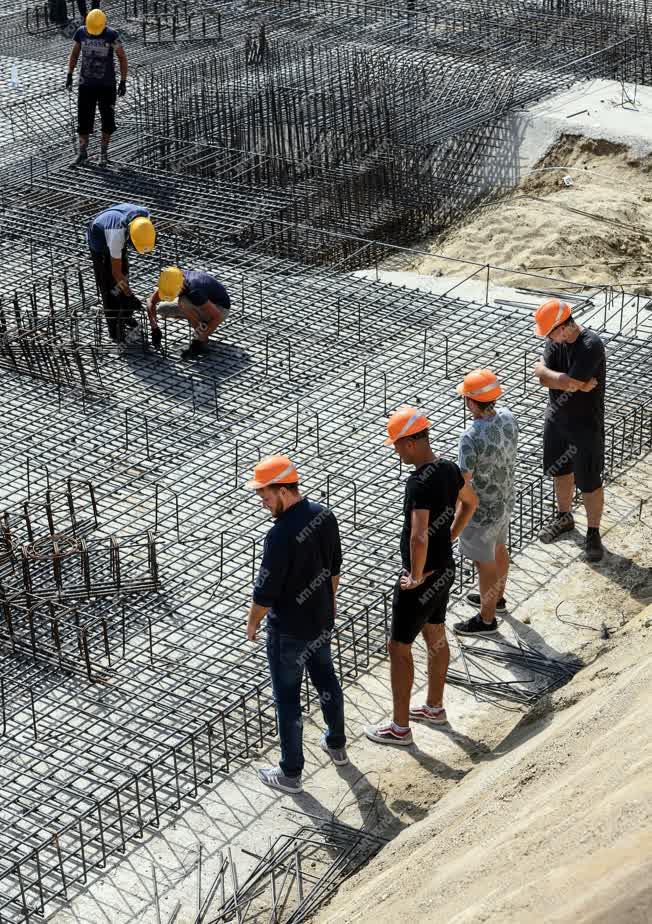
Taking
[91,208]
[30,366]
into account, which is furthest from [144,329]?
[91,208]

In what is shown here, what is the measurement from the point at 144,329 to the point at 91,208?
264 centimetres

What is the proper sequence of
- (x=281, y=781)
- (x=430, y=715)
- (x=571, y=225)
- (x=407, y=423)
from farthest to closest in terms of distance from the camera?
(x=571, y=225) → (x=430, y=715) → (x=281, y=781) → (x=407, y=423)

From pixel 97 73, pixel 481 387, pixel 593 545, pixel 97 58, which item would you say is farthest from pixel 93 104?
pixel 481 387

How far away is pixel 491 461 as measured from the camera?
7.22 meters

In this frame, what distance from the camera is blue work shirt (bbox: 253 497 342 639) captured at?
6121 mm

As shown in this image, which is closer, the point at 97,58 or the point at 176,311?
the point at 176,311

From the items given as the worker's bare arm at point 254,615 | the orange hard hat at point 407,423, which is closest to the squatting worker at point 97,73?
the orange hard hat at point 407,423

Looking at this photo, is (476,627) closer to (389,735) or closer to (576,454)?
(389,735)

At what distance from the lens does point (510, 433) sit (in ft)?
23.8

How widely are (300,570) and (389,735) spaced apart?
1.22 meters

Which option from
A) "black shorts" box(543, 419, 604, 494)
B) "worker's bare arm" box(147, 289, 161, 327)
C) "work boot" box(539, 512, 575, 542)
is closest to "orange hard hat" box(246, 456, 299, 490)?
"black shorts" box(543, 419, 604, 494)

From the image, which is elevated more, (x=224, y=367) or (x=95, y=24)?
(x=95, y=24)

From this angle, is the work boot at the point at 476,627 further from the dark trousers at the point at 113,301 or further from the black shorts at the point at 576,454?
the dark trousers at the point at 113,301

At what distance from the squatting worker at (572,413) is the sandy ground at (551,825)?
0.90 meters
